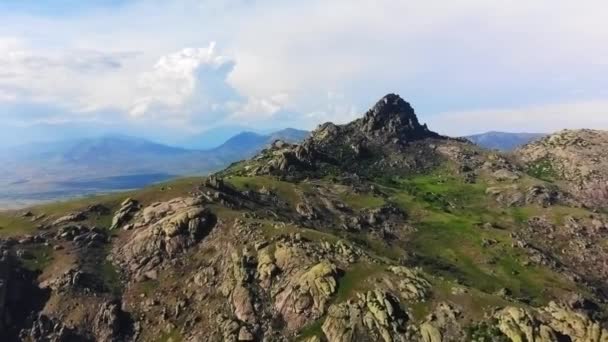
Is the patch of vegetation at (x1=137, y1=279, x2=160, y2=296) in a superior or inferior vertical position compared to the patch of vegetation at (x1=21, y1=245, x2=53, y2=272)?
inferior

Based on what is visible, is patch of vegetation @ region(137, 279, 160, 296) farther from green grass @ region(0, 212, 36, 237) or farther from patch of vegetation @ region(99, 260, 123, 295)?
green grass @ region(0, 212, 36, 237)

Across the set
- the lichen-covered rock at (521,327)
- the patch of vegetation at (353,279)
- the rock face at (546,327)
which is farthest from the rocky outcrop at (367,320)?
the rock face at (546,327)

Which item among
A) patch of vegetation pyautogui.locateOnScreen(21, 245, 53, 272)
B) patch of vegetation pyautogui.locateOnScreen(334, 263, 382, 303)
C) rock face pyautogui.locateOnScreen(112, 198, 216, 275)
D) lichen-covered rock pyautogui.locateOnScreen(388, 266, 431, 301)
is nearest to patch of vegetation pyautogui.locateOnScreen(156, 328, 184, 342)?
rock face pyautogui.locateOnScreen(112, 198, 216, 275)

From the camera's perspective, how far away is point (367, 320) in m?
134

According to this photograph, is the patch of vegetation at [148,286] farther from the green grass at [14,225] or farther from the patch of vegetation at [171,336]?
the green grass at [14,225]

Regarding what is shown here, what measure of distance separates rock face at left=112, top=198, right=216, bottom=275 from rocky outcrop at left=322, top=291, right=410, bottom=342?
51.3 m

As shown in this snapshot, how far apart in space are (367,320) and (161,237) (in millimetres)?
66577

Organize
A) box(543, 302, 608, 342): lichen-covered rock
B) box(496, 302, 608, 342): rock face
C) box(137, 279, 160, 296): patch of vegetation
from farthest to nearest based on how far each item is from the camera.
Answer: box(137, 279, 160, 296): patch of vegetation
box(543, 302, 608, 342): lichen-covered rock
box(496, 302, 608, 342): rock face

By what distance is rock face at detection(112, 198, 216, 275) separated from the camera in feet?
546

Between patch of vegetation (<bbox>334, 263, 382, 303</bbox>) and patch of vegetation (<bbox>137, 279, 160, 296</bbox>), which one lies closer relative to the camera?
→ patch of vegetation (<bbox>334, 263, 382, 303</bbox>)

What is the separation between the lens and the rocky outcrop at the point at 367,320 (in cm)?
13212

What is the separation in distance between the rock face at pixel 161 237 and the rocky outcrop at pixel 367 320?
168ft

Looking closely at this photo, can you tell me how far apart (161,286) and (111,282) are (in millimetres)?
13568

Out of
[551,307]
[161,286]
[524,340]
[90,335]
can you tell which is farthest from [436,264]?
[90,335]
